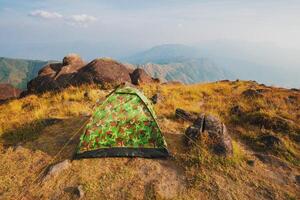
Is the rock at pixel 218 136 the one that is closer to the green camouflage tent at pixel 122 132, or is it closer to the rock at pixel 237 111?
the green camouflage tent at pixel 122 132

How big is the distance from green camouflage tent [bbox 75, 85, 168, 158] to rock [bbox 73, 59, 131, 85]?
1088cm

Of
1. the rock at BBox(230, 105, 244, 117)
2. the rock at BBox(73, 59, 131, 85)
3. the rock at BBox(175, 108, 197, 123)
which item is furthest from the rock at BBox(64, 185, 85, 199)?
the rock at BBox(73, 59, 131, 85)

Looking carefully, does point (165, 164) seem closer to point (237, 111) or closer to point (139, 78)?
point (237, 111)

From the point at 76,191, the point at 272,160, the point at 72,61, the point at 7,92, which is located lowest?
the point at 7,92

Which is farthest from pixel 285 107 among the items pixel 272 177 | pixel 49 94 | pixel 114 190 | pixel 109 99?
pixel 49 94

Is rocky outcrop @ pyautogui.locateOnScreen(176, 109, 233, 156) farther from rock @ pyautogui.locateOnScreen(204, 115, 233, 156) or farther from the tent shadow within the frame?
the tent shadow

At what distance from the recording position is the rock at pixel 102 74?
20938mm

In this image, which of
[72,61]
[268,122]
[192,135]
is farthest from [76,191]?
[72,61]

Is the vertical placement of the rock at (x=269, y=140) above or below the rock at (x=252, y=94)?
below

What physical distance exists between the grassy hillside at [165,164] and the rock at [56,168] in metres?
0.16

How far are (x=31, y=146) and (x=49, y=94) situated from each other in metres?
10.0

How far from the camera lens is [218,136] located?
984cm

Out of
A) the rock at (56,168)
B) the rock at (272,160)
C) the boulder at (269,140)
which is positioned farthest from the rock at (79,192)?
the boulder at (269,140)

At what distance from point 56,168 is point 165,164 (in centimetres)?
393
